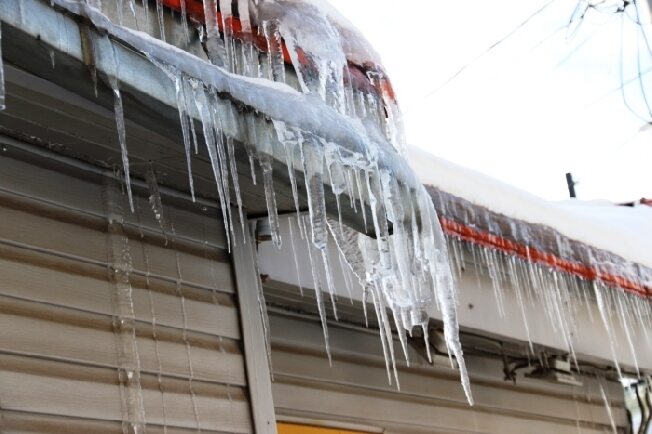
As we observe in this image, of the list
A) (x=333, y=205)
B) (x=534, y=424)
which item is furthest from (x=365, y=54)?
(x=534, y=424)

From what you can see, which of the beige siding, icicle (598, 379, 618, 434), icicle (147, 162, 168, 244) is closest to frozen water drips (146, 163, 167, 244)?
icicle (147, 162, 168, 244)

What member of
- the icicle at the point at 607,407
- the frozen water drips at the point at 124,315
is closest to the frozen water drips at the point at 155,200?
the frozen water drips at the point at 124,315

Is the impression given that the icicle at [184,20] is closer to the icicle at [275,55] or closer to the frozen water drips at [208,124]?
the icicle at [275,55]

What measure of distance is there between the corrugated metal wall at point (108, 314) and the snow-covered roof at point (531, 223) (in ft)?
5.60

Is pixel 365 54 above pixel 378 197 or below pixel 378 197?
above

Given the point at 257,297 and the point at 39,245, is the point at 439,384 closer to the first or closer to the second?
the point at 257,297

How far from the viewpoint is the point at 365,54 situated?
4.42 metres

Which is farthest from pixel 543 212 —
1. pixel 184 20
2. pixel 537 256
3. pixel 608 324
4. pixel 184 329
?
pixel 184 20

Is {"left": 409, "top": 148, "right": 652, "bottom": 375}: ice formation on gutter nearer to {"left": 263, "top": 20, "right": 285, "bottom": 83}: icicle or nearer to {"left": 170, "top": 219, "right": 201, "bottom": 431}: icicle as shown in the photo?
{"left": 263, "top": 20, "right": 285, "bottom": 83}: icicle

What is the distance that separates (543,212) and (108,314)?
3.43 metres

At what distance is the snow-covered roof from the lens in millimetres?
5383

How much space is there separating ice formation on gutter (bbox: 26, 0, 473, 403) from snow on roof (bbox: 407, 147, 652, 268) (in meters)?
0.85

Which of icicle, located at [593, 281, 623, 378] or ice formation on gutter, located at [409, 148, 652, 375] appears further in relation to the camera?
icicle, located at [593, 281, 623, 378]

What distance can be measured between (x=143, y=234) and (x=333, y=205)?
704mm
